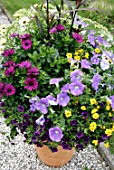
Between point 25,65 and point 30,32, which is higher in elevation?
point 30,32

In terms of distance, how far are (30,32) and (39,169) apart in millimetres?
1193

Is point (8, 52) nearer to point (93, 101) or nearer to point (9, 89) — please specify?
point (9, 89)

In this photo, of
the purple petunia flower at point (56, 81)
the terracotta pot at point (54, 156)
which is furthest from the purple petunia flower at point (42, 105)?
the terracotta pot at point (54, 156)

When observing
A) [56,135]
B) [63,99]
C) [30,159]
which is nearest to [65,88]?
[63,99]

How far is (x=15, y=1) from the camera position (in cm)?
700

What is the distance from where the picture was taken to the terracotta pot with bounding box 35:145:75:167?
2.73 meters

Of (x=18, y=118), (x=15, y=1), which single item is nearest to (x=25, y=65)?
(x=18, y=118)

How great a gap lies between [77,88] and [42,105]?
25 centimetres

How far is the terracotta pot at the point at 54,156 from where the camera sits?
2.73 metres

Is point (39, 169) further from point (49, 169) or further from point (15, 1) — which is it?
point (15, 1)

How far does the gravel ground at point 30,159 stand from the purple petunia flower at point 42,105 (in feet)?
2.64

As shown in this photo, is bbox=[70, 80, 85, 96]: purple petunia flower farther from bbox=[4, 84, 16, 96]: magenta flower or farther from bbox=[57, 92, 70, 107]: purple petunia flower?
bbox=[4, 84, 16, 96]: magenta flower

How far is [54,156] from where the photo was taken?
277 centimetres

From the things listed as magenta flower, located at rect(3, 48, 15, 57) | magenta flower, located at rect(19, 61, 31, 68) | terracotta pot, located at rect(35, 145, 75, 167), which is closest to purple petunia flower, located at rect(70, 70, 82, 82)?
magenta flower, located at rect(19, 61, 31, 68)
